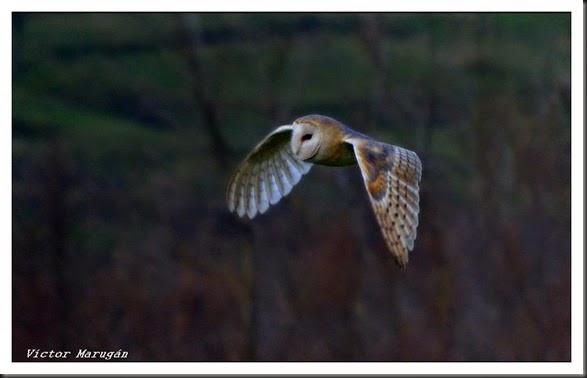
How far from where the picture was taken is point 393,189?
449 centimetres

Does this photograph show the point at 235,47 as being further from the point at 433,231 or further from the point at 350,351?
the point at 350,351

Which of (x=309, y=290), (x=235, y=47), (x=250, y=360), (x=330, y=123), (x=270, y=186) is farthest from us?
(x=235, y=47)

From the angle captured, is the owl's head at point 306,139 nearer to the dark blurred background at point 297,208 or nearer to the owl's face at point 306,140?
the owl's face at point 306,140

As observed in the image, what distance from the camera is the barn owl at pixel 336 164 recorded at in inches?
174

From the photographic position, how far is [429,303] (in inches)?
492

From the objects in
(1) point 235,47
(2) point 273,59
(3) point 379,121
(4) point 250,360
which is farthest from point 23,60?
(4) point 250,360

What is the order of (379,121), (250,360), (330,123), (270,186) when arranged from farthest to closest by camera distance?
1. (379,121)
2. (250,360)
3. (270,186)
4. (330,123)

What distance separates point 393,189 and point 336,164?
355 millimetres

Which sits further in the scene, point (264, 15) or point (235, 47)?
point (235, 47)

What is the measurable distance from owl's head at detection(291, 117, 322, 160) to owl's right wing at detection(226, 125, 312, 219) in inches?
14.8

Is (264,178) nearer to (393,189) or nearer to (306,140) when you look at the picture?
(306,140)

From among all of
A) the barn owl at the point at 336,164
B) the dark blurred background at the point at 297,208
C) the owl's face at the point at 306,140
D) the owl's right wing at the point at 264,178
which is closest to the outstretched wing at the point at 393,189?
the barn owl at the point at 336,164

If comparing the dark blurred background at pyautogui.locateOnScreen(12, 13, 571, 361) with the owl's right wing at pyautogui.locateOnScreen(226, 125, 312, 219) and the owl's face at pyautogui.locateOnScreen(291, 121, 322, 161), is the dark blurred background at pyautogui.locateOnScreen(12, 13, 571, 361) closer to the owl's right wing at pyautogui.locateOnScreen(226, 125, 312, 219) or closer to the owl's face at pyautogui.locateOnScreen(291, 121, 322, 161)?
the owl's right wing at pyautogui.locateOnScreen(226, 125, 312, 219)

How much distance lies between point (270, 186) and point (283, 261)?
7.55 meters
